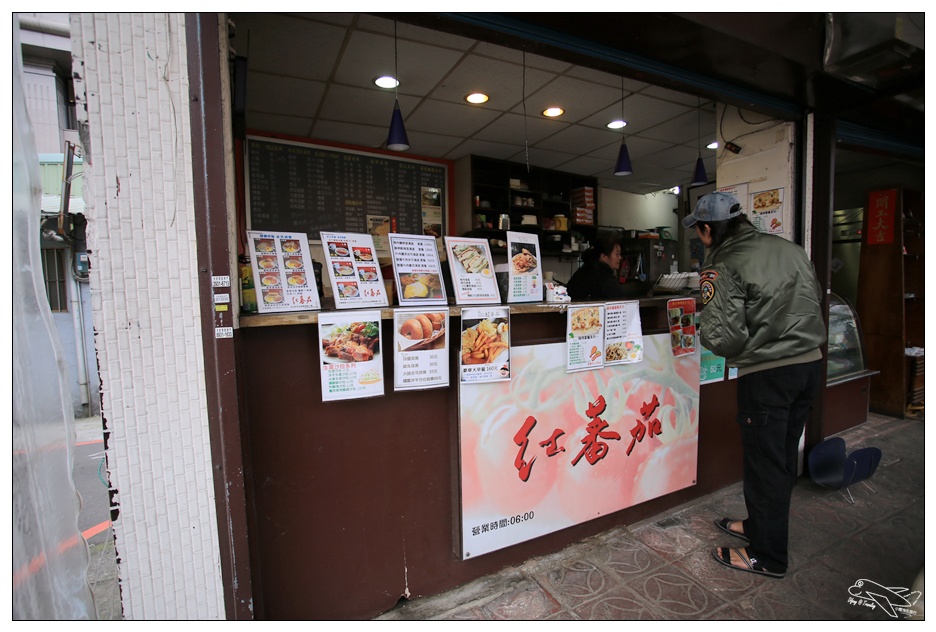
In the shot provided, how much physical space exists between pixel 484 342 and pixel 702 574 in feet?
5.37

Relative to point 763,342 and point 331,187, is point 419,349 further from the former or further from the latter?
point 331,187

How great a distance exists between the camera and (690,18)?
1984mm

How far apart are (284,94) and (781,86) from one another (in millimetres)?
3833

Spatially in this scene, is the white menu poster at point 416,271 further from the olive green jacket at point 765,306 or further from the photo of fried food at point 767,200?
the photo of fried food at point 767,200

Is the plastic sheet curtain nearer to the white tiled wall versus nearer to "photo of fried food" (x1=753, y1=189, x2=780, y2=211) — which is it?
the white tiled wall

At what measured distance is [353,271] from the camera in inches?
77.9

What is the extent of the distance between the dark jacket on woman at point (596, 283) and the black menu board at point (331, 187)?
312 centimetres

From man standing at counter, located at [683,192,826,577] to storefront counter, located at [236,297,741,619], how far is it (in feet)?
2.67

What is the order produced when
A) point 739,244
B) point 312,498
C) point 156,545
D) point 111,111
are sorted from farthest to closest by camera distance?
point 739,244 < point 312,498 < point 156,545 < point 111,111

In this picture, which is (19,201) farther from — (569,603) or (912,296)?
(912,296)

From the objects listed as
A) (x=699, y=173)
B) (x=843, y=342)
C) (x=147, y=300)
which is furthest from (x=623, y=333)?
(x=699, y=173)

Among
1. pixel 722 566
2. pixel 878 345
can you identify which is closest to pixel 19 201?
pixel 722 566

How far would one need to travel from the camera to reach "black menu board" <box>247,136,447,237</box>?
16.5 feet

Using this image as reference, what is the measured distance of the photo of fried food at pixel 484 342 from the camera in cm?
209
